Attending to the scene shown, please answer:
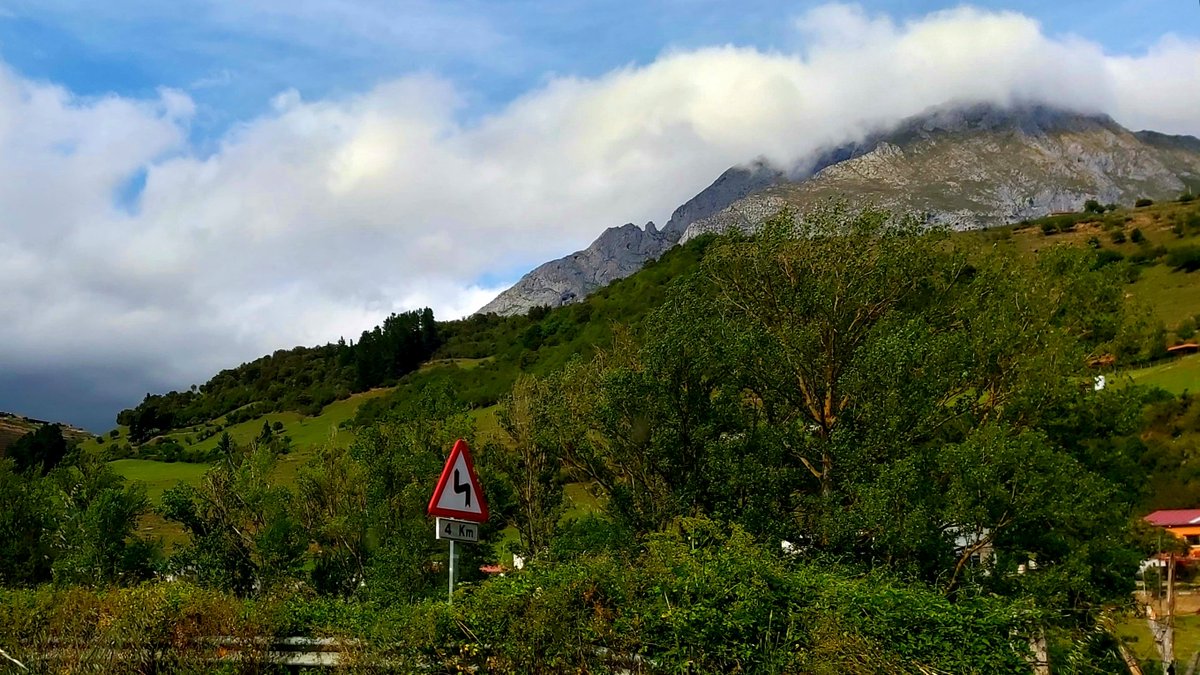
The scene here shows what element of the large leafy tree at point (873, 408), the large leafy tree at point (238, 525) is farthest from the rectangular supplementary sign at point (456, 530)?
the large leafy tree at point (238, 525)

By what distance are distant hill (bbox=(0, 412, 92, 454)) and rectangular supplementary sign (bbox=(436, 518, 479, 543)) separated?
129 meters

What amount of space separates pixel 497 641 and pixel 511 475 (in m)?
19.1

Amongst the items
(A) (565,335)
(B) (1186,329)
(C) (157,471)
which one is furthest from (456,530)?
(C) (157,471)

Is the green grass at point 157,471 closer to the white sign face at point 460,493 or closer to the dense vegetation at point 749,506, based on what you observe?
the dense vegetation at point 749,506

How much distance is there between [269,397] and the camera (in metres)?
130

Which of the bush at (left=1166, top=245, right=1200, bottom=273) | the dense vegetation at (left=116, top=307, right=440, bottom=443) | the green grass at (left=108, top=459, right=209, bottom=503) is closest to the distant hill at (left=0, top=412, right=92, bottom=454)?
the dense vegetation at (left=116, top=307, right=440, bottom=443)

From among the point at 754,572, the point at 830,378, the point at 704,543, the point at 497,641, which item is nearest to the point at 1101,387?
the point at 830,378

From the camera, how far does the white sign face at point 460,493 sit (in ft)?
26.9

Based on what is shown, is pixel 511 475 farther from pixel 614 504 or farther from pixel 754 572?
pixel 754 572

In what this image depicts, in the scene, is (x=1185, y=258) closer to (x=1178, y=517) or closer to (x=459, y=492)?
(x=1178, y=517)

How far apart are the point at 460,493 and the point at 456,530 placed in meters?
0.35

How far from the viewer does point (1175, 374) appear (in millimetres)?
64125

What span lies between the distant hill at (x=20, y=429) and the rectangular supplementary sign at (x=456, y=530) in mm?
129154

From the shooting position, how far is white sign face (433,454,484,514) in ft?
26.9
